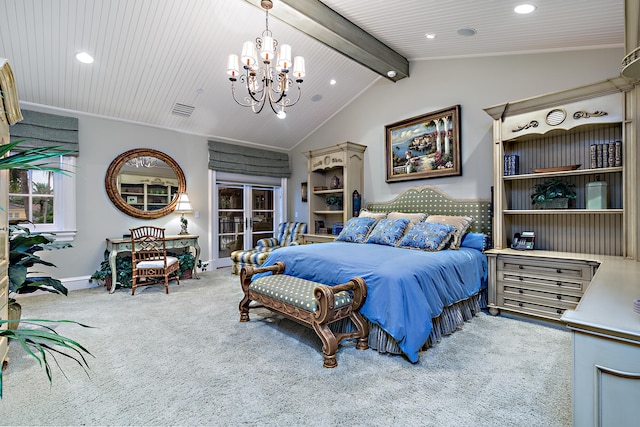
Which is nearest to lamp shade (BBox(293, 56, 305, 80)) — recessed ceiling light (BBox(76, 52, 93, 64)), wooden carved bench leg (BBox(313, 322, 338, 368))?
wooden carved bench leg (BBox(313, 322, 338, 368))

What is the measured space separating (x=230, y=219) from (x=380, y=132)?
3.29m

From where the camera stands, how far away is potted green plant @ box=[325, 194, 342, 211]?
5617 millimetres

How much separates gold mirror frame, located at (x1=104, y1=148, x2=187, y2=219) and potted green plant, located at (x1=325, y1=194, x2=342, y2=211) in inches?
100

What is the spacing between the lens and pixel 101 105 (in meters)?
4.51

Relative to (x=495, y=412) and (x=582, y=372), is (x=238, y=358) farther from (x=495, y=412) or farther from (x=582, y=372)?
(x=582, y=372)

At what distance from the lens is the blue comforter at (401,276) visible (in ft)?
7.72

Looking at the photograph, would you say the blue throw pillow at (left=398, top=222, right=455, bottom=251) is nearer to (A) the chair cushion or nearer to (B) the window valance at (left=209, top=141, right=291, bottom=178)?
(A) the chair cushion

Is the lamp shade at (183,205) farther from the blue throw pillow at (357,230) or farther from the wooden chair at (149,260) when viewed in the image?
the blue throw pillow at (357,230)

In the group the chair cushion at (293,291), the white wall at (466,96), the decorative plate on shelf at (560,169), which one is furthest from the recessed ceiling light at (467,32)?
the chair cushion at (293,291)

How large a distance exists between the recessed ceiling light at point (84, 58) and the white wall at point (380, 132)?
1177mm

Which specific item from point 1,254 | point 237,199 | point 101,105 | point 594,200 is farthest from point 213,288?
point 594,200

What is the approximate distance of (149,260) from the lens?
451cm

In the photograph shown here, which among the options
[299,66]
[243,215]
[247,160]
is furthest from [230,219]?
[299,66]

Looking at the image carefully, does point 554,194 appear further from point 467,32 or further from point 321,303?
point 321,303
